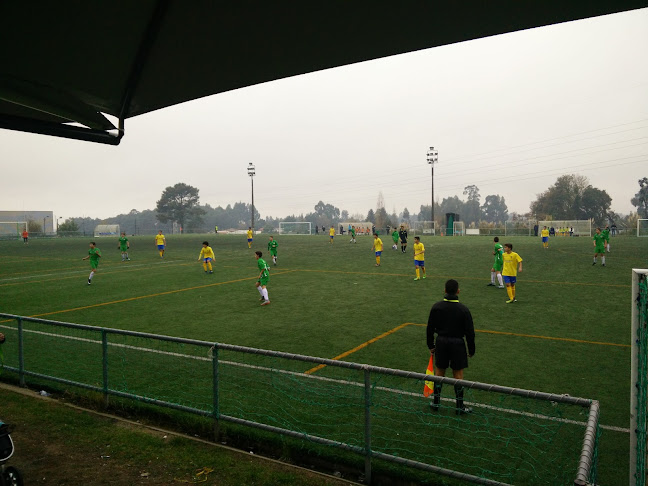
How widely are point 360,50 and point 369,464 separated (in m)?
4.51

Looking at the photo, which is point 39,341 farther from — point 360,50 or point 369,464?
point 360,50

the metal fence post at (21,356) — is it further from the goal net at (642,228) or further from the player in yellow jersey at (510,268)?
the goal net at (642,228)

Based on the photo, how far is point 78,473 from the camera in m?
5.44

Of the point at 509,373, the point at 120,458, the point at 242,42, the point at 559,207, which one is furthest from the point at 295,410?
the point at 559,207

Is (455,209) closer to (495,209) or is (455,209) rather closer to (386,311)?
(495,209)

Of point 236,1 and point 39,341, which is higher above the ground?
point 236,1

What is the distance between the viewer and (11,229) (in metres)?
75.7

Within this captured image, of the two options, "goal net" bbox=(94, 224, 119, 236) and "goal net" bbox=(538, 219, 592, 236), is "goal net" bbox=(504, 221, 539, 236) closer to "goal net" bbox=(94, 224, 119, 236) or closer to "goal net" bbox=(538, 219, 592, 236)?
"goal net" bbox=(538, 219, 592, 236)

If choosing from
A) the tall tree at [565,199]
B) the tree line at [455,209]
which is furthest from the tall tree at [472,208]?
the tall tree at [565,199]

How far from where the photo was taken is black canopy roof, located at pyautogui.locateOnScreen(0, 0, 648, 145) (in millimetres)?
2455

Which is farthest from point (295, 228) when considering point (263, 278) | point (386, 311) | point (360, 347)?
point (360, 347)

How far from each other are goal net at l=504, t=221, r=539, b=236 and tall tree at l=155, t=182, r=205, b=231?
79.0 m

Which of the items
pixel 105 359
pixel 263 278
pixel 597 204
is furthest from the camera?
pixel 597 204

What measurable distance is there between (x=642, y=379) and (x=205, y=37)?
4252mm
